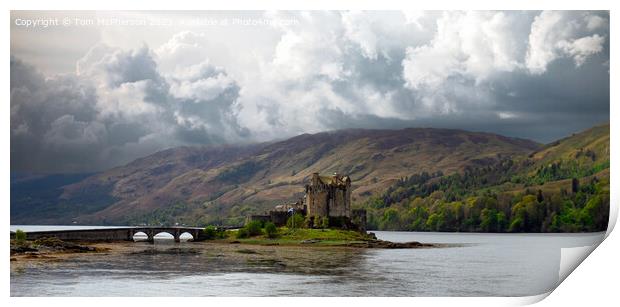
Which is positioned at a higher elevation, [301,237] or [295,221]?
[295,221]

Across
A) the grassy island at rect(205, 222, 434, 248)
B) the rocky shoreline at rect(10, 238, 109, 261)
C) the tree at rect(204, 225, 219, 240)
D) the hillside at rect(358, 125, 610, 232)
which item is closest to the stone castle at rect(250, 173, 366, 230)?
the grassy island at rect(205, 222, 434, 248)

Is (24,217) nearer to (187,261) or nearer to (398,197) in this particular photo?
(187,261)

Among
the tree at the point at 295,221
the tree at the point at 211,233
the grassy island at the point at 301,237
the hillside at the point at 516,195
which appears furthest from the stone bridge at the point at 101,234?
the hillside at the point at 516,195

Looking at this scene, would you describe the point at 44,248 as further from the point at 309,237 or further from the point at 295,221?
the point at 295,221

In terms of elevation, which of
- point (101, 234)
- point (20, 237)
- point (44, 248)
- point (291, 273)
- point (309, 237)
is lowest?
point (291, 273)

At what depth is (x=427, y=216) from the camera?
199ft

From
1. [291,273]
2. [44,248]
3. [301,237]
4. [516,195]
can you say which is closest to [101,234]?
[301,237]

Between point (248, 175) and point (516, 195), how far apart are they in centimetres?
2832

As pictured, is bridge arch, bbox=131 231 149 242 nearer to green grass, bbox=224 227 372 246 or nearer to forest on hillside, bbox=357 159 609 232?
green grass, bbox=224 227 372 246

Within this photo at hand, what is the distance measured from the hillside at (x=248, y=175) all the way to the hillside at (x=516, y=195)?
1.67 m

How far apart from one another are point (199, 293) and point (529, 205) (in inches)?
1315

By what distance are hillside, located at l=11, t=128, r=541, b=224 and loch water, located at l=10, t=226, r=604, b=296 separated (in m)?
5.47

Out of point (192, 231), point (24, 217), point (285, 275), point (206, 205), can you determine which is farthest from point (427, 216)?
point (285, 275)

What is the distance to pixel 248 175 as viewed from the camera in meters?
77.5
